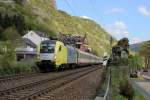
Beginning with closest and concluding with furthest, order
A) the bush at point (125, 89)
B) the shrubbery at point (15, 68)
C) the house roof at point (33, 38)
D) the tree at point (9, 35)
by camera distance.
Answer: the bush at point (125, 89) < the shrubbery at point (15, 68) < the tree at point (9, 35) < the house roof at point (33, 38)

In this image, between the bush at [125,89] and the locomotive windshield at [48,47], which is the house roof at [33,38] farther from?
the bush at [125,89]

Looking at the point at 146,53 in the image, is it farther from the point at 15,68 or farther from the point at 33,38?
the point at 15,68

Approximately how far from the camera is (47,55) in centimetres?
4906

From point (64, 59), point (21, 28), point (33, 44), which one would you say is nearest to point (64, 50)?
Answer: point (64, 59)

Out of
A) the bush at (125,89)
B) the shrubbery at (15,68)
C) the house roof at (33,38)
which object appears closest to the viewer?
the bush at (125,89)

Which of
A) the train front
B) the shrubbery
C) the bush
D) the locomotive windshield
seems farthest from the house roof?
the bush

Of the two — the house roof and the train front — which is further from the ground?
the house roof

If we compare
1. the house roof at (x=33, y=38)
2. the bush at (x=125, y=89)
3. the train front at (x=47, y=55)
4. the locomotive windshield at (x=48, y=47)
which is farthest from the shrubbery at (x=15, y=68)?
the house roof at (x=33, y=38)

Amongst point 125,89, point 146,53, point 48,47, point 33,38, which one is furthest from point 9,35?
point 125,89

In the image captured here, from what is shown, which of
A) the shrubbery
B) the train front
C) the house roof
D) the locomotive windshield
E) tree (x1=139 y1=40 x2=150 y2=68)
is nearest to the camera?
the shrubbery

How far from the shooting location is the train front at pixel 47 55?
48.5m

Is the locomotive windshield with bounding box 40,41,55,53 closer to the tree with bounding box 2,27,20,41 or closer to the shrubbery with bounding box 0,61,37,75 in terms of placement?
the shrubbery with bounding box 0,61,37,75

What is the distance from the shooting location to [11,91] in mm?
23609

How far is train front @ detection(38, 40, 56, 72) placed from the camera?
159 ft
